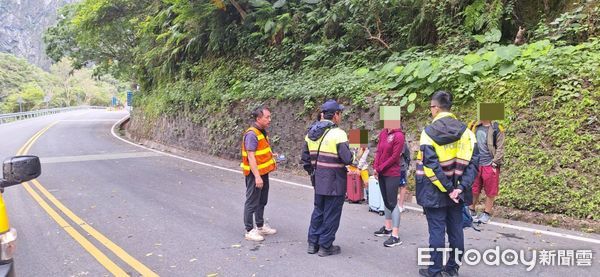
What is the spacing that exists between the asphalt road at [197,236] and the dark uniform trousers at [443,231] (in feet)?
1.07

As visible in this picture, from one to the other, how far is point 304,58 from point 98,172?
6.93 meters

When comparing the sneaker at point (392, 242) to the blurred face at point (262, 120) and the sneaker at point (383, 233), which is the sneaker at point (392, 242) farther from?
the blurred face at point (262, 120)

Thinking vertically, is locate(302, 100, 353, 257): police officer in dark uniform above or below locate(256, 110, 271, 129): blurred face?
below

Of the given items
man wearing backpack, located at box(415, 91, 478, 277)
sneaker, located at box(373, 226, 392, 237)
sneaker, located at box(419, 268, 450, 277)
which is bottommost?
sneaker, located at box(373, 226, 392, 237)

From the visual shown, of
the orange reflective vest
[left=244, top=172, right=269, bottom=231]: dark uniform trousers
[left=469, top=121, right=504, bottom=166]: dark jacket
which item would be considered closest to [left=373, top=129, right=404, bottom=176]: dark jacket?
the orange reflective vest

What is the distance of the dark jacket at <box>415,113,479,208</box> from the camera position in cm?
407

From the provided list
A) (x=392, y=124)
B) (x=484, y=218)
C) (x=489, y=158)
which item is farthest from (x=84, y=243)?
(x=489, y=158)

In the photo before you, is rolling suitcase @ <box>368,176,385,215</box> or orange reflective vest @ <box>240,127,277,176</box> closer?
orange reflective vest @ <box>240,127,277,176</box>

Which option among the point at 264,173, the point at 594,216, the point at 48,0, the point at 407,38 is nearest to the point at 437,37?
the point at 407,38

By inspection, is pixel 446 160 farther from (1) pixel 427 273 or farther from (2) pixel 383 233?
(2) pixel 383 233

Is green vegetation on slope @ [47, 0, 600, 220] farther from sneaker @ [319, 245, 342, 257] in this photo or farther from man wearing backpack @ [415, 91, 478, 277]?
sneaker @ [319, 245, 342, 257]

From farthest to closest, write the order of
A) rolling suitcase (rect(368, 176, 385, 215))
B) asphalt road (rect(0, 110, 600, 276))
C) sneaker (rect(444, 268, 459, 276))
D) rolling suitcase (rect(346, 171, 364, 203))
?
1. rolling suitcase (rect(346, 171, 364, 203))
2. rolling suitcase (rect(368, 176, 385, 215))
3. asphalt road (rect(0, 110, 600, 276))
4. sneaker (rect(444, 268, 459, 276))

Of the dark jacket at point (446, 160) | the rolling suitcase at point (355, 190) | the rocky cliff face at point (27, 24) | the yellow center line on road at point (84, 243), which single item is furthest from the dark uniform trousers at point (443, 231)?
the rocky cliff face at point (27, 24)

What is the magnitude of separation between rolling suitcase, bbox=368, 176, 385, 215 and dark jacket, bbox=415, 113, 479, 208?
9.56 feet
